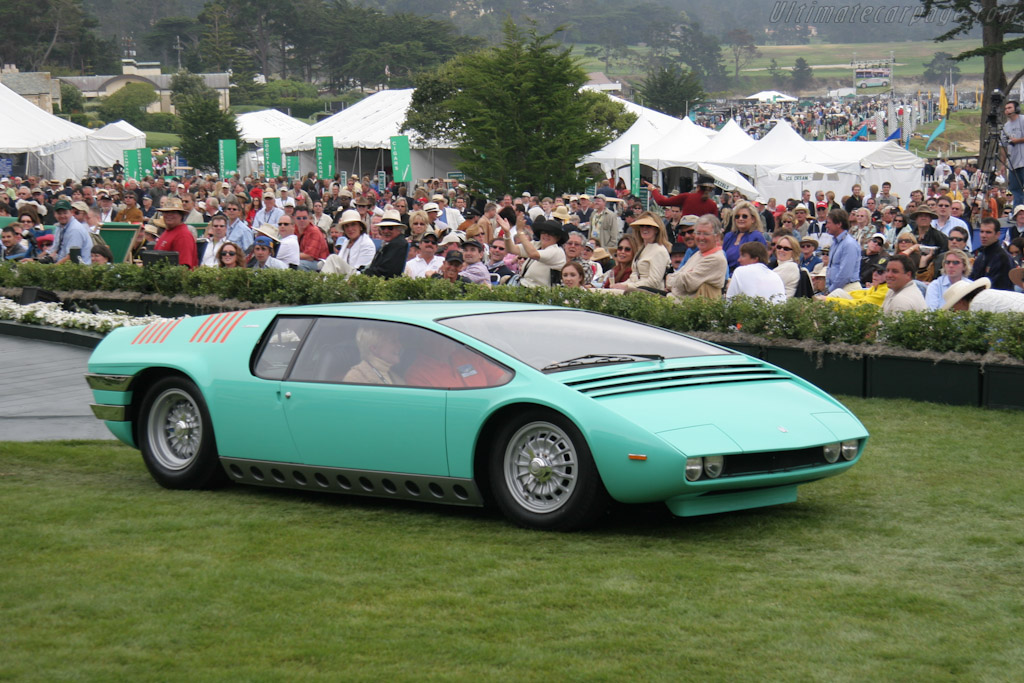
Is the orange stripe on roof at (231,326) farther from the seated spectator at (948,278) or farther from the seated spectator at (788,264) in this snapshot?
the seated spectator at (788,264)

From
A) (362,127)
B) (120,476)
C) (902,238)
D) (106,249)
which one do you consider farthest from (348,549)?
(362,127)

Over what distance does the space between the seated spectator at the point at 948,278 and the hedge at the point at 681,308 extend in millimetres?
1397

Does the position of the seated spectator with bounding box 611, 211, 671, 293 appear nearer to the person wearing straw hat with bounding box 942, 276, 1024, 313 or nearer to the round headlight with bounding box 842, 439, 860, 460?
the person wearing straw hat with bounding box 942, 276, 1024, 313

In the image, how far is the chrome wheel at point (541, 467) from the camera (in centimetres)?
621

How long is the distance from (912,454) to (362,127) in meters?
46.9

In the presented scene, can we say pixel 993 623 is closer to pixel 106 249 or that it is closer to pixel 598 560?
pixel 598 560

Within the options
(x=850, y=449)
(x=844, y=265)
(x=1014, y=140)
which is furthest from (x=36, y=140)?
(x=850, y=449)

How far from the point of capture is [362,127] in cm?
5334

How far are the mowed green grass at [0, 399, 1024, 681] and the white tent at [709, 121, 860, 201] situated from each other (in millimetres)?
31079

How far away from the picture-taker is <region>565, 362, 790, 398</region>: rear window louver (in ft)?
20.5

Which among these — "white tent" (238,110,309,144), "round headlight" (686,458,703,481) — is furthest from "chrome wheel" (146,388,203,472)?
"white tent" (238,110,309,144)

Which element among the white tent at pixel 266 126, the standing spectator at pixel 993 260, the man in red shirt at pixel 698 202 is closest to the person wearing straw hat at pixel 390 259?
the man in red shirt at pixel 698 202

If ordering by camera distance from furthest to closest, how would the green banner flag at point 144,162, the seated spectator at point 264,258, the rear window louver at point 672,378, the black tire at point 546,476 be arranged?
the green banner flag at point 144,162 < the seated spectator at point 264,258 < the rear window louver at point 672,378 < the black tire at point 546,476

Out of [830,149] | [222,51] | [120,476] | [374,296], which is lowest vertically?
[120,476]
